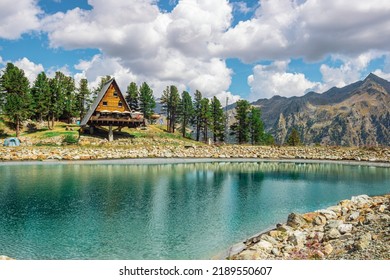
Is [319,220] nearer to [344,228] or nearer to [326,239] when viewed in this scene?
[344,228]

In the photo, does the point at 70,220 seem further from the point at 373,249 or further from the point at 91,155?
the point at 91,155

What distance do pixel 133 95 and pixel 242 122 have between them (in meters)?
31.8

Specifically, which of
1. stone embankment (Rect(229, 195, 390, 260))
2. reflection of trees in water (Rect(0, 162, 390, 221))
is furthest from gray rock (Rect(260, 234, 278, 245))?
reflection of trees in water (Rect(0, 162, 390, 221))

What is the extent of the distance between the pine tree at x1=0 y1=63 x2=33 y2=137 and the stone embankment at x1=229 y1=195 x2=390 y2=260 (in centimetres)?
6521

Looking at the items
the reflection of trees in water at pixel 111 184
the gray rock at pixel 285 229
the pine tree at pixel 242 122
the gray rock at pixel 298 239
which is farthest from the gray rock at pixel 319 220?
the pine tree at pixel 242 122

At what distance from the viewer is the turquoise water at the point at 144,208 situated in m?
16.3

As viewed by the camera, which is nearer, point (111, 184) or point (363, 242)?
point (363, 242)

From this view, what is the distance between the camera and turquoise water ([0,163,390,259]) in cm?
1628

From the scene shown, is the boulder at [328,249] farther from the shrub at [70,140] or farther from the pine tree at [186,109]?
the pine tree at [186,109]

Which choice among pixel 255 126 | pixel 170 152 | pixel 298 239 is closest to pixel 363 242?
pixel 298 239

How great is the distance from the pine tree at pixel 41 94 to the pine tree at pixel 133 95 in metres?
Result: 23.4

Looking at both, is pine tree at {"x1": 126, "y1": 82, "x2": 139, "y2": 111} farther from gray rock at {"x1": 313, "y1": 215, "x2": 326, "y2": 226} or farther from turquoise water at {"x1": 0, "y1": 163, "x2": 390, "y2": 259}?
gray rock at {"x1": 313, "y1": 215, "x2": 326, "y2": 226}

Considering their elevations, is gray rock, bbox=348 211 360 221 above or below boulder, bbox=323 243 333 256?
above

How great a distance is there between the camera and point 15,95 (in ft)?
226
